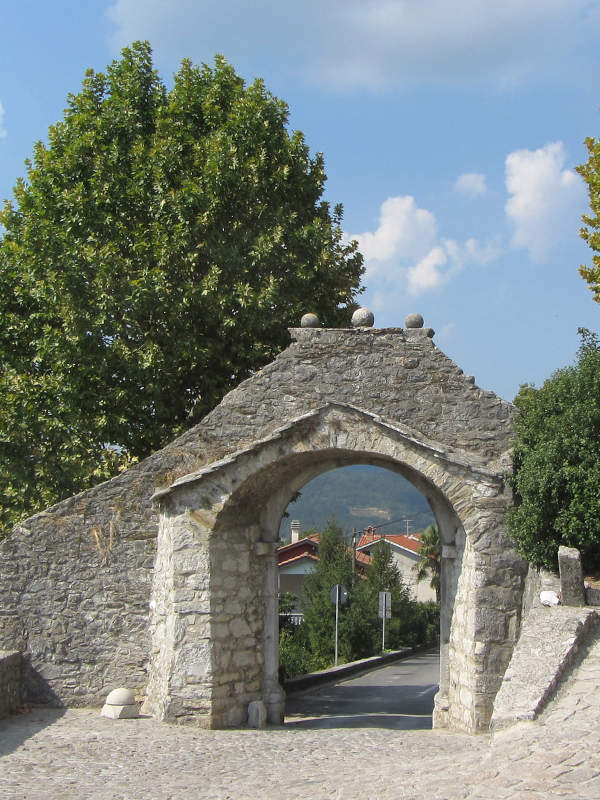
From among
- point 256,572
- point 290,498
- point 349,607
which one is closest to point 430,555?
point 349,607

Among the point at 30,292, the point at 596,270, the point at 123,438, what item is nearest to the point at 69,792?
the point at 123,438

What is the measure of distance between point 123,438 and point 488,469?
7995 mm

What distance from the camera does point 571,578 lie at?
880 cm

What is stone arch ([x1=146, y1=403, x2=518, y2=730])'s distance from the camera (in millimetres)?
10180

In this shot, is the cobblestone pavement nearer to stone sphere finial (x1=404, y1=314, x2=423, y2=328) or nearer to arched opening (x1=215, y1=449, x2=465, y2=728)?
arched opening (x1=215, y1=449, x2=465, y2=728)

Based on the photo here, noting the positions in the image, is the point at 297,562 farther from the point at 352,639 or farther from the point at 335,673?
the point at 335,673

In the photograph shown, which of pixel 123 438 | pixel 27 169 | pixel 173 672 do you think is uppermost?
pixel 27 169

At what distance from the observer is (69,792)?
7500 mm

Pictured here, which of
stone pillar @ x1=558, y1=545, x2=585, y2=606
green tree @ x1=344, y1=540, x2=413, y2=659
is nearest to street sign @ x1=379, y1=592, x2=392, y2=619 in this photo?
green tree @ x1=344, y1=540, x2=413, y2=659

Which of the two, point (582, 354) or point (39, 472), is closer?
point (582, 354)

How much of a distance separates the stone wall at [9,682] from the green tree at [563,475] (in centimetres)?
631

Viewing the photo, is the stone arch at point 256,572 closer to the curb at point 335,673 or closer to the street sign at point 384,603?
the curb at point 335,673

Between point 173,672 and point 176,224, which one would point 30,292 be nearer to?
point 176,224

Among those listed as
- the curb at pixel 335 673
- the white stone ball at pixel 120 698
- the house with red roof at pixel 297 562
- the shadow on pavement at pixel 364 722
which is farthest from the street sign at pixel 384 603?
the house with red roof at pixel 297 562
